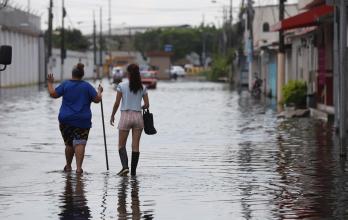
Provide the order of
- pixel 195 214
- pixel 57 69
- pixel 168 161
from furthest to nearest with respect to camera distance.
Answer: pixel 57 69 < pixel 168 161 < pixel 195 214

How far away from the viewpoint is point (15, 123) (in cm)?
2969

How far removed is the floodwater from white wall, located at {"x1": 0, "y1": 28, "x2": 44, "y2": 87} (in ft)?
188

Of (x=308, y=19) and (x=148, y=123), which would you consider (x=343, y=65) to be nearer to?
(x=148, y=123)

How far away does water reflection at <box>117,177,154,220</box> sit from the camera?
36.0 ft

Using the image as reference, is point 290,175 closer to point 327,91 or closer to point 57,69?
point 327,91

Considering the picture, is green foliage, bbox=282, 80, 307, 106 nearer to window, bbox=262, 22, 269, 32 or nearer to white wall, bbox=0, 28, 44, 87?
white wall, bbox=0, 28, 44, 87

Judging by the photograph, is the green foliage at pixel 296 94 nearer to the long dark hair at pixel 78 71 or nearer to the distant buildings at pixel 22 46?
the long dark hair at pixel 78 71

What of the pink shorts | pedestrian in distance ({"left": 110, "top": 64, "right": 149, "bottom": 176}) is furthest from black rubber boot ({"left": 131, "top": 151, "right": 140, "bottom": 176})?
the pink shorts

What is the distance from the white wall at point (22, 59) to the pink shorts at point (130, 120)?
66007 mm

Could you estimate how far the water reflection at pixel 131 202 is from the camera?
432 inches

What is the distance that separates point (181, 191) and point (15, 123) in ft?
56.5

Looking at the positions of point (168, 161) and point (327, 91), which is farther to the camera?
point (327, 91)

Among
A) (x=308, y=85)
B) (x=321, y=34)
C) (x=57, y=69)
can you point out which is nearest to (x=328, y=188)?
(x=321, y=34)

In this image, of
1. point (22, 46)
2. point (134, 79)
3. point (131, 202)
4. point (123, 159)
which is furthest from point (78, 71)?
point (22, 46)
